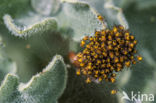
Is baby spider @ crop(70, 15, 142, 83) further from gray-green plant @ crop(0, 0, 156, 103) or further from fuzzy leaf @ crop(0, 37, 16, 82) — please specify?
fuzzy leaf @ crop(0, 37, 16, 82)

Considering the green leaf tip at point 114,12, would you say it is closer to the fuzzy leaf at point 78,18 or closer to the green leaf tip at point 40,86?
the fuzzy leaf at point 78,18

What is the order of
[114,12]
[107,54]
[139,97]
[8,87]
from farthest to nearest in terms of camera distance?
1. [114,12]
2. [139,97]
3. [107,54]
4. [8,87]

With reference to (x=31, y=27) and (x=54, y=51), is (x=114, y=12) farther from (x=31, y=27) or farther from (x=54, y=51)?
(x=31, y=27)

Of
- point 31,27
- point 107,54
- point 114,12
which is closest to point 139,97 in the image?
point 107,54

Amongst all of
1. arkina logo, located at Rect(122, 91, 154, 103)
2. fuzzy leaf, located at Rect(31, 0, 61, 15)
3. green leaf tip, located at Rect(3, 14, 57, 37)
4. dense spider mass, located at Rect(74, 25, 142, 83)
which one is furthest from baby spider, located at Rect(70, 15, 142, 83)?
fuzzy leaf, located at Rect(31, 0, 61, 15)

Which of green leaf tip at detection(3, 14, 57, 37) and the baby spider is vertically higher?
green leaf tip at detection(3, 14, 57, 37)

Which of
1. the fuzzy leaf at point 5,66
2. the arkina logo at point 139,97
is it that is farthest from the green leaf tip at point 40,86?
the arkina logo at point 139,97

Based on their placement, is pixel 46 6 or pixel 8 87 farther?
pixel 46 6

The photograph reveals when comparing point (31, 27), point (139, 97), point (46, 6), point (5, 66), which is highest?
point (46, 6)
